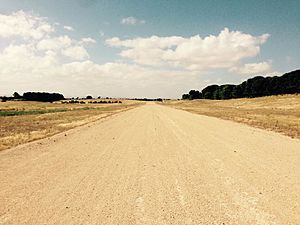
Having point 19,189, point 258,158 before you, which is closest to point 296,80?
point 258,158

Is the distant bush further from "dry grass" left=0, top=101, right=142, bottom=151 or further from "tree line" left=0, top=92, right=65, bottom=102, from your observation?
"dry grass" left=0, top=101, right=142, bottom=151

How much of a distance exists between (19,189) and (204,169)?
5.38 m

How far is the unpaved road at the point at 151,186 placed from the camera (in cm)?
538

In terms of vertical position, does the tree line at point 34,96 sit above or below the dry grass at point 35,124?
above

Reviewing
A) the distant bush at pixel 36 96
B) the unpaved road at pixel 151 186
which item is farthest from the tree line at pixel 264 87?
the distant bush at pixel 36 96

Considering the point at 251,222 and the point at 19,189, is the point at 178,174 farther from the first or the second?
the point at 19,189

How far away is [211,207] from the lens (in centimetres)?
579

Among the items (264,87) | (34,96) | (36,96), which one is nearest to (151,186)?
(264,87)

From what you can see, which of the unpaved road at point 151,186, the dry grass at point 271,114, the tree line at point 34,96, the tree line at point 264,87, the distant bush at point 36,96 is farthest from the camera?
the distant bush at point 36,96

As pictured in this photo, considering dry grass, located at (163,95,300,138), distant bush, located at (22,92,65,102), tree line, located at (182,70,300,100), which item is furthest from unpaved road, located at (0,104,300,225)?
distant bush, located at (22,92,65,102)

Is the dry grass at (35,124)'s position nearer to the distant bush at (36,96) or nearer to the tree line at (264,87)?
the tree line at (264,87)

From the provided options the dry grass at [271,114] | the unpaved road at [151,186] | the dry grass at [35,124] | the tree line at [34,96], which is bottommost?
the dry grass at [271,114]

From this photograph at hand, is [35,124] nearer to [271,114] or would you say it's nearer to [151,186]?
[151,186]

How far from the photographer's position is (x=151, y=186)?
7.28 meters
